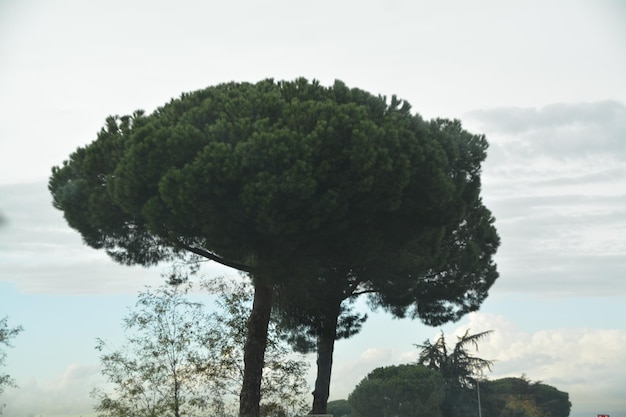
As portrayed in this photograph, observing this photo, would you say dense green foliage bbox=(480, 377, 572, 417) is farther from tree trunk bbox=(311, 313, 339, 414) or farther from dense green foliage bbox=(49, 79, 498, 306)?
dense green foliage bbox=(49, 79, 498, 306)

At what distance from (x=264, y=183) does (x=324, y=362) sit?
8737 millimetres

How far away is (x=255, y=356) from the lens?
17391 millimetres

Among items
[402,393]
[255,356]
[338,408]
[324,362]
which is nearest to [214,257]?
[255,356]

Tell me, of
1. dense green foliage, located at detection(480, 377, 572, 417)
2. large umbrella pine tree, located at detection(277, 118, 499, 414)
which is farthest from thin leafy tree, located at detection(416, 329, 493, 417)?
large umbrella pine tree, located at detection(277, 118, 499, 414)

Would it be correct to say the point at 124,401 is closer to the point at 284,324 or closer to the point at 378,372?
the point at 284,324

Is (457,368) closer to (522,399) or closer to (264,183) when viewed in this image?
(522,399)

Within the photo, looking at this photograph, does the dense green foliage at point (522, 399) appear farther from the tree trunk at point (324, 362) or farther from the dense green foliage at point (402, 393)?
the tree trunk at point (324, 362)

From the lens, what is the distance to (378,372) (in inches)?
1791

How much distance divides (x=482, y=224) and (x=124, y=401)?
1221 centimetres

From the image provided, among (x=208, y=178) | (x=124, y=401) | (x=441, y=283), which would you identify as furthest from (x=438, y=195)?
(x=124, y=401)

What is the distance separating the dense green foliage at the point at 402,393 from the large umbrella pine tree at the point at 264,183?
26.5 meters

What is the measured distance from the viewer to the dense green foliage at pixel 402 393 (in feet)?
141

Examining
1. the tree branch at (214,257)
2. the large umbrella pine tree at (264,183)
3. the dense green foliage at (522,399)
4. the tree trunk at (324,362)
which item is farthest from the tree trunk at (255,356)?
the dense green foliage at (522,399)

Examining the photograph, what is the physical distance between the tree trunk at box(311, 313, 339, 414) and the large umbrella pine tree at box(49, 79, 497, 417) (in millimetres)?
3485
